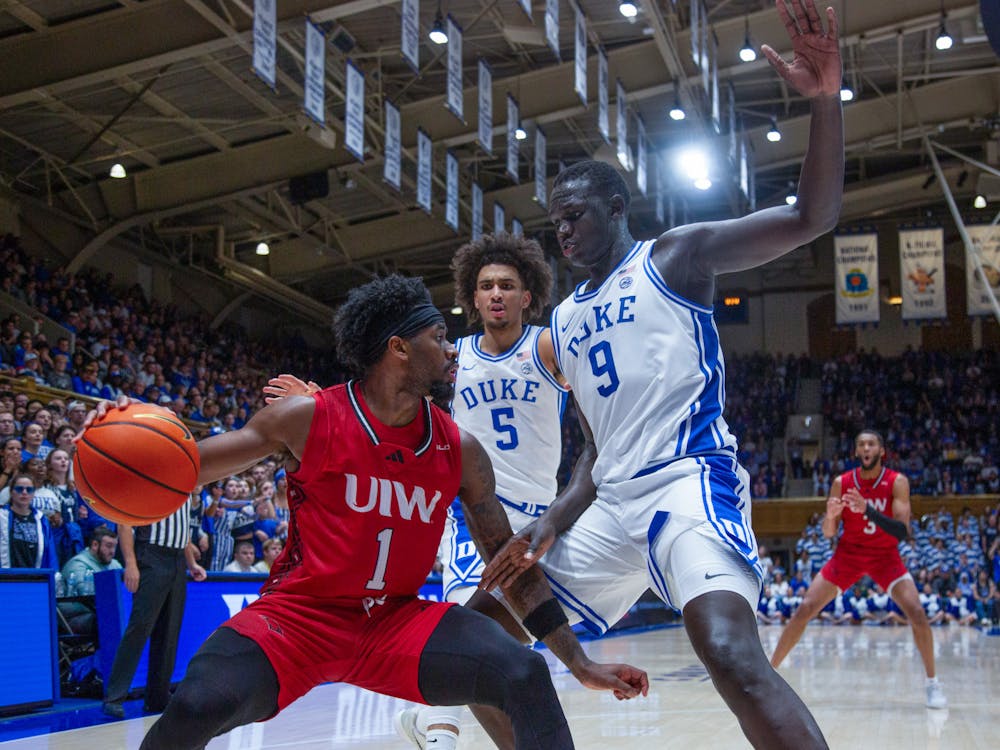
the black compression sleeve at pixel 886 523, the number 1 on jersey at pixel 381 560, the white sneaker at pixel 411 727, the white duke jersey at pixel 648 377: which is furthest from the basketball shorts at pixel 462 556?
the black compression sleeve at pixel 886 523

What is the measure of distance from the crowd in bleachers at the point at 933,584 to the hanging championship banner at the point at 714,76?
26.9 feet

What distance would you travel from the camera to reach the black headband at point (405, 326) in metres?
3.60

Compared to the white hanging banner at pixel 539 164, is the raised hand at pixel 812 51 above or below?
below

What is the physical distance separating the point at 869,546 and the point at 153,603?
5.19 metres

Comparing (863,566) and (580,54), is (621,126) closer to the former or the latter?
(580,54)

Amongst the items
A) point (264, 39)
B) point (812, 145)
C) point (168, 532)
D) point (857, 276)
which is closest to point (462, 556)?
point (812, 145)

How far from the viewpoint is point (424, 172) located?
56.1 ft

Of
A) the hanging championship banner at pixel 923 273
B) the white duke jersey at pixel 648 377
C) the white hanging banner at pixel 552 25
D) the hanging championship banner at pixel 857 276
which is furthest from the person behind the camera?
the hanging championship banner at pixel 857 276

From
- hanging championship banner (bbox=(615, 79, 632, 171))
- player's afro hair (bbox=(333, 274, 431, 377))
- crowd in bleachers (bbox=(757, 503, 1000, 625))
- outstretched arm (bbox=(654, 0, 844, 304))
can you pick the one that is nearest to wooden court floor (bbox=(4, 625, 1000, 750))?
player's afro hair (bbox=(333, 274, 431, 377))

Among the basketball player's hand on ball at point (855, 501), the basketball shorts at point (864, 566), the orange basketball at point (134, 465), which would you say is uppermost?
the orange basketball at point (134, 465)

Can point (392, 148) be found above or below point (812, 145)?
above

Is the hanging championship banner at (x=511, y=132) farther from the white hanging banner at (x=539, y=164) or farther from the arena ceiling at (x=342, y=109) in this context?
the white hanging banner at (x=539, y=164)

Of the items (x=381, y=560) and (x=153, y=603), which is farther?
(x=153, y=603)

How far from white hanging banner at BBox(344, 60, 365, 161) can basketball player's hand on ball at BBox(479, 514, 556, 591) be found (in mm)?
11112
